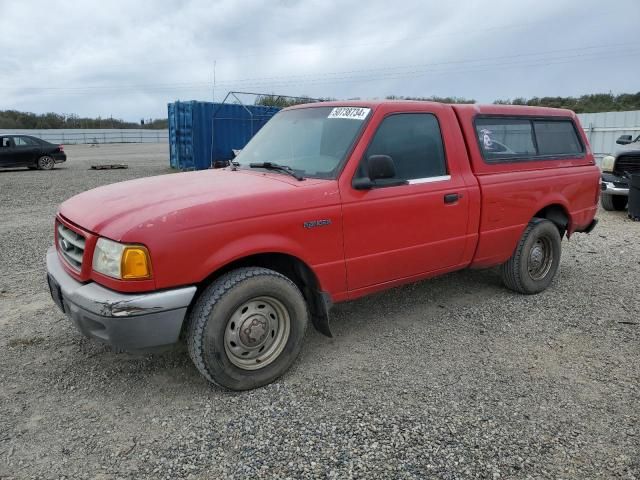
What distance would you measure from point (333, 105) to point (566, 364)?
268 centimetres

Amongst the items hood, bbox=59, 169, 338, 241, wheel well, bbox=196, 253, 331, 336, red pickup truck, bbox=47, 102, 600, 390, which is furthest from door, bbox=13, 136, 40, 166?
wheel well, bbox=196, 253, 331, 336

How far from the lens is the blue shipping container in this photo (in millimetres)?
17562

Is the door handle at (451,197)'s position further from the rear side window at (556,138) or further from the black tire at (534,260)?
the rear side window at (556,138)

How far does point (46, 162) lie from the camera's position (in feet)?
64.3

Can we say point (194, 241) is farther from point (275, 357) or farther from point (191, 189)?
point (275, 357)

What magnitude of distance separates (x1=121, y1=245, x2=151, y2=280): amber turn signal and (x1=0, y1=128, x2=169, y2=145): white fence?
4620 centimetres

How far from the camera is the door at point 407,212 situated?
3.68m

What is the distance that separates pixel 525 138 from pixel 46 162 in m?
19.5

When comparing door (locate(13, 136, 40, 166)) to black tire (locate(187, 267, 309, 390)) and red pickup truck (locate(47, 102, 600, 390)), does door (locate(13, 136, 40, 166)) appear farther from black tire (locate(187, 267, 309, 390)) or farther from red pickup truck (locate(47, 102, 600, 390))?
black tire (locate(187, 267, 309, 390))

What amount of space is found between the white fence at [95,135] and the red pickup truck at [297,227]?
150 feet

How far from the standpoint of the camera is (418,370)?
3.60 metres

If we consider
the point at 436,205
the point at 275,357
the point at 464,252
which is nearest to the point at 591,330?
the point at 464,252

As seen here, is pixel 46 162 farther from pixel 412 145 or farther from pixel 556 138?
pixel 556 138

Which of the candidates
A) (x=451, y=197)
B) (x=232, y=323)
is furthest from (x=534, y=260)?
(x=232, y=323)
